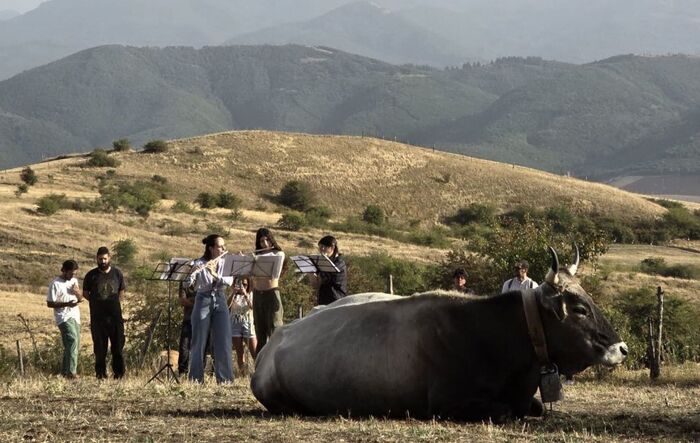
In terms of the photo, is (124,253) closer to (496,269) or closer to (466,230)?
(496,269)

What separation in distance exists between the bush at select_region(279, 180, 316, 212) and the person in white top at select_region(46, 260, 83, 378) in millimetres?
82633

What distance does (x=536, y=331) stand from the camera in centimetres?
1116

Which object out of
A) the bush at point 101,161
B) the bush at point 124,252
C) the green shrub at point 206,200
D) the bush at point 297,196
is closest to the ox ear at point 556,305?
the bush at point 124,252

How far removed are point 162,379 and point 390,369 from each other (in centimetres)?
685

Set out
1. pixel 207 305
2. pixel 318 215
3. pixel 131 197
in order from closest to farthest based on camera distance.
A: pixel 207 305
pixel 131 197
pixel 318 215

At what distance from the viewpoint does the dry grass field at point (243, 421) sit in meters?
9.75

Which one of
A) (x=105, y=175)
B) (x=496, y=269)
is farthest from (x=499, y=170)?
(x=496, y=269)

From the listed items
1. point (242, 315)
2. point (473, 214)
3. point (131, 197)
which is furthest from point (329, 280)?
point (473, 214)

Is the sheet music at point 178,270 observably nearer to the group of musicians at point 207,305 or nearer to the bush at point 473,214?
the group of musicians at point 207,305

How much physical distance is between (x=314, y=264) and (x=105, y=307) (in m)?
3.39

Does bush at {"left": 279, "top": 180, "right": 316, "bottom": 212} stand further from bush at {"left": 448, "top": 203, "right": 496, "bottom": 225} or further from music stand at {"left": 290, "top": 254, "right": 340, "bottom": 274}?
music stand at {"left": 290, "top": 254, "right": 340, "bottom": 274}

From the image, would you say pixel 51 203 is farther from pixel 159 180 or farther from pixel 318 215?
pixel 159 180

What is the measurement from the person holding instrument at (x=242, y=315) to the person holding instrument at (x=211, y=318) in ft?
6.79

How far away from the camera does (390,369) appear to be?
441 inches
